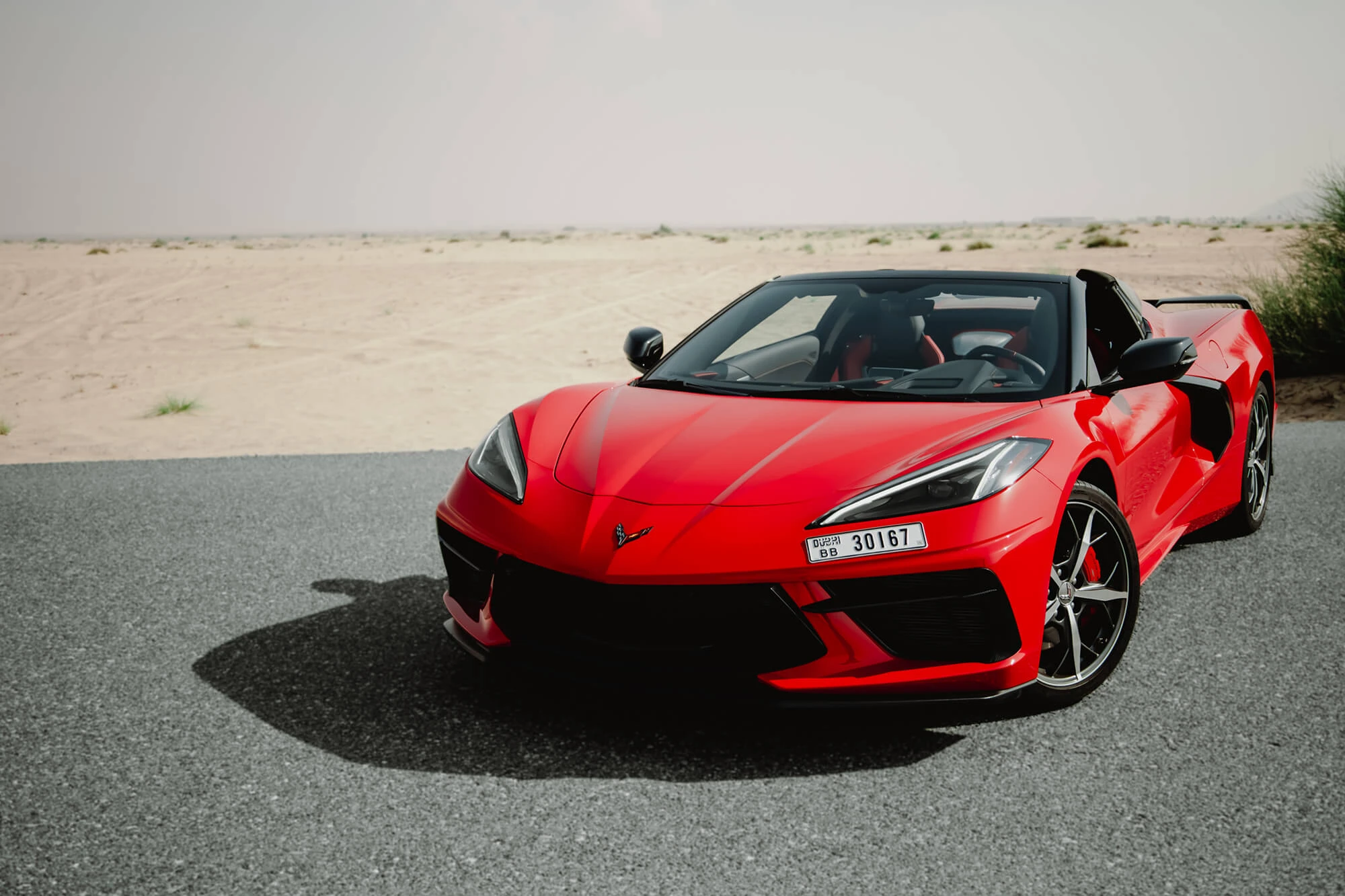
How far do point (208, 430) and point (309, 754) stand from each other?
9163 mm

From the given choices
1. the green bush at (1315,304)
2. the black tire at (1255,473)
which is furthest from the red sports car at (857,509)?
the green bush at (1315,304)

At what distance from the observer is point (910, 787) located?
2871 mm

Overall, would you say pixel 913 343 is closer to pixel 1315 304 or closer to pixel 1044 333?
pixel 1044 333

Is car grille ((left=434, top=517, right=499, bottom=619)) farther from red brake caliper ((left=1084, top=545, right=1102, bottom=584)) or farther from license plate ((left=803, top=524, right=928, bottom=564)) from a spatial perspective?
red brake caliper ((left=1084, top=545, right=1102, bottom=584))

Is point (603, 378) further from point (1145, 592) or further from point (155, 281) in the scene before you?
point (155, 281)

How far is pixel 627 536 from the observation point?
9.78 ft

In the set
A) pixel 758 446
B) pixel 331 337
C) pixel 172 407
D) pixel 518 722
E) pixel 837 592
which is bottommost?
pixel 331 337

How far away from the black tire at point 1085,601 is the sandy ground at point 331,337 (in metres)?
7.73

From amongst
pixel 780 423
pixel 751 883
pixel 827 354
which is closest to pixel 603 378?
pixel 827 354

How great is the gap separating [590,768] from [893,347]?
216 centimetres

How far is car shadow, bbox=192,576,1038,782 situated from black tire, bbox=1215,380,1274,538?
291 centimetres

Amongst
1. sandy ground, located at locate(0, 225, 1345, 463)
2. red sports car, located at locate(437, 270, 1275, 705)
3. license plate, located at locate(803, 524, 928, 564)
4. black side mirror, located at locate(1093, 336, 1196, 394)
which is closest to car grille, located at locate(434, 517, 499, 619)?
red sports car, located at locate(437, 270, 1275, 705)

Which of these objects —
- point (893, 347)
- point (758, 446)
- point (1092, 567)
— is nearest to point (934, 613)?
point (758, 446)

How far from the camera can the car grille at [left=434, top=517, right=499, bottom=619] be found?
3.28 meters
